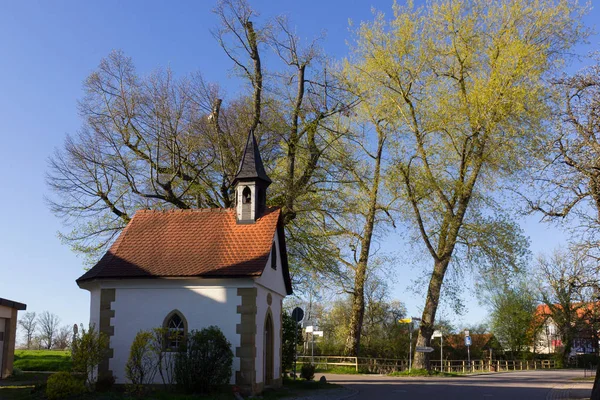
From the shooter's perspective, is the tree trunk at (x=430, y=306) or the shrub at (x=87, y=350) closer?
the shrub at (x=87, y=350)

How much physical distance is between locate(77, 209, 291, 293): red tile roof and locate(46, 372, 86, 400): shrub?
414 cm

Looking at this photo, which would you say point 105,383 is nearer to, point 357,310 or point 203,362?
point 203,362

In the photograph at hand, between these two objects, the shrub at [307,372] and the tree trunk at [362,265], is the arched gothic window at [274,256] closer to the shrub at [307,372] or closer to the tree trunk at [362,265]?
the shrub at [307,372]

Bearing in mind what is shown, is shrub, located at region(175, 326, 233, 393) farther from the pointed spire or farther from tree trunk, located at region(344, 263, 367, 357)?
tree trunk, located at region(344, 263, 367, 357)

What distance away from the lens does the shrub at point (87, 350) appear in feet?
57.3

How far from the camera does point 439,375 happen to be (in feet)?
111

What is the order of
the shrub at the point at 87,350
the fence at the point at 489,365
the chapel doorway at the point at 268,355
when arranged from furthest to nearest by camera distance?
the fence at the point at 489,365 → the chapel doorway at the point at 268,355 → the shrub at the point at 87,350

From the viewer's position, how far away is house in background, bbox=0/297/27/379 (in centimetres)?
2527

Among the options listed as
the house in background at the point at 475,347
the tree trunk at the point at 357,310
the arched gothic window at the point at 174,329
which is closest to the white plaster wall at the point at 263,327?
the arched gothic window at the point at 174,329

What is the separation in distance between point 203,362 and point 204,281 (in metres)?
2.67

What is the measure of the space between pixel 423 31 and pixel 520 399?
18.0 meters

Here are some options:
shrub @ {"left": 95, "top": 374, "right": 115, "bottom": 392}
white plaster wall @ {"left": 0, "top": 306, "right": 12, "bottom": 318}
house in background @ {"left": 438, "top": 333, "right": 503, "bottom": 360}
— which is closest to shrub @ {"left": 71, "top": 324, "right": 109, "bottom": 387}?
shrub @ {"left": 95, "top": 374, "right": 115, "bottom": 392}

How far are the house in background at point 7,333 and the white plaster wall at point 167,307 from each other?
7.88 m

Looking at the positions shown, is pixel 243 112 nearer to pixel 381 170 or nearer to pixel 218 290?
pixel 381 170
